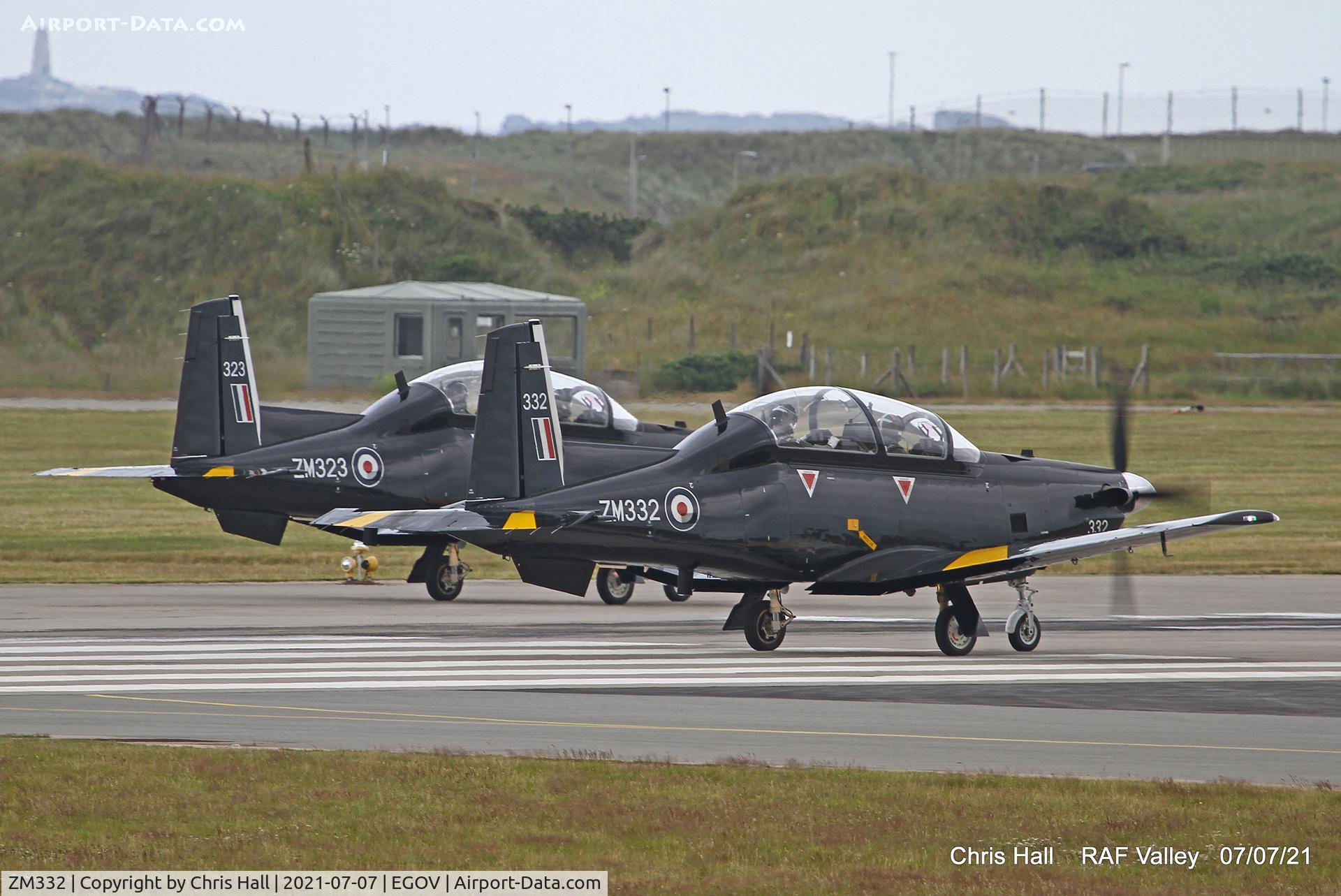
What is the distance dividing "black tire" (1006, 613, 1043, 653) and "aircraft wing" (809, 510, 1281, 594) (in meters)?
0.50

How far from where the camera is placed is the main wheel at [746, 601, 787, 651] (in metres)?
16.0

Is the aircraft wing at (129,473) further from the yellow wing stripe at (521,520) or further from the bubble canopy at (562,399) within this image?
the yellow wing stripe at (521,520)

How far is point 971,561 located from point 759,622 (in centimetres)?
202

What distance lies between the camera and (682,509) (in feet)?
50.1

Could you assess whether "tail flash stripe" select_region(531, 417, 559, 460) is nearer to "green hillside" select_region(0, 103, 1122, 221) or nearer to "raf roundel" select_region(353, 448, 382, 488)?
"raf roundel" select_region(353, 448, 382, 488)

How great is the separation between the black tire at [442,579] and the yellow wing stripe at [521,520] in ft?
20.8

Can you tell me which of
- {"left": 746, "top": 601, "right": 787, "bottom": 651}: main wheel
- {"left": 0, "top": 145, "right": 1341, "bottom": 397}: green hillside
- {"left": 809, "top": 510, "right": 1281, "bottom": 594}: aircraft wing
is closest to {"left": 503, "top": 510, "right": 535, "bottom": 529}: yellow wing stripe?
{"left": 746, "top": 601, "right": 787, "bottom": 651}: main wheel

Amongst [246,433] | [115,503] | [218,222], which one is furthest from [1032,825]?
[218,222]

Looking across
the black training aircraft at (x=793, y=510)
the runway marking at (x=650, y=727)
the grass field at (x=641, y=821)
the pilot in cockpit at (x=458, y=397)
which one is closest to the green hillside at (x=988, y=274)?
the pilot in cockpit at (x=458, y=397)

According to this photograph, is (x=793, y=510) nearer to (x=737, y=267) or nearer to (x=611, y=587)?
(x=611, y=587)

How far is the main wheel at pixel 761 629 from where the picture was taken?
52.3ft

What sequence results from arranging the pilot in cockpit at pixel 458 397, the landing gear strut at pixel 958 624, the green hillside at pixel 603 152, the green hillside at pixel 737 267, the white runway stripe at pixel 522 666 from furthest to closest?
the green hillside at pixel 603 152
the green hillside at pixel 737 267
the pilot in cockpit at pixel 458 397
the landing gear strut at pixel 958 624
the white runway stripe at pixel 522 666

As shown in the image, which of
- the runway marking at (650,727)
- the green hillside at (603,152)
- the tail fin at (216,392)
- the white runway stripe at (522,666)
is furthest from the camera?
the green hillside at (603,152)

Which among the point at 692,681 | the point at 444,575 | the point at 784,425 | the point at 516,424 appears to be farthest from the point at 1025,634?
the point at 444,575
